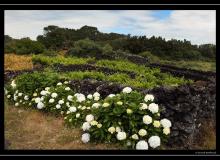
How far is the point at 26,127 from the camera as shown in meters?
10.1

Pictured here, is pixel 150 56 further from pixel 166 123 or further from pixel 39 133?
pixel 166 123

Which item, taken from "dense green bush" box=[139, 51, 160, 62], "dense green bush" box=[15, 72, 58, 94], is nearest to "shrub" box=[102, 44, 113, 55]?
"dense green bush" box=[139, 51, 160, 62]

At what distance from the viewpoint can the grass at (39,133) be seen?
28.8ft

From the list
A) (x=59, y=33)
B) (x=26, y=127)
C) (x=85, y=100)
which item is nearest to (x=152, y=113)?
(x=85, y=100)

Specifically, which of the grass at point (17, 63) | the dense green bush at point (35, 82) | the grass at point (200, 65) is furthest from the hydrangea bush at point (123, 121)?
the grass at point (17, 63)

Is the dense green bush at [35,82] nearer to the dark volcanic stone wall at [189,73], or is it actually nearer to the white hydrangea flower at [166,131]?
the white hydrangea flower at [166,131]

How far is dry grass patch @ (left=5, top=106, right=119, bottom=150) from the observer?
8803 mm

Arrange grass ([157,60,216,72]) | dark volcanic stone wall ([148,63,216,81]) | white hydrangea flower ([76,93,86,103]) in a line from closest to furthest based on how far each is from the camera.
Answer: white hydrangea flower ([76,93,86,103]) < dark volcanic stone wall ([148,63,216,81]) < grass ([157,60,216,72])

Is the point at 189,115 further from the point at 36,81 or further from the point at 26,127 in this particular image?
the point at 36,81

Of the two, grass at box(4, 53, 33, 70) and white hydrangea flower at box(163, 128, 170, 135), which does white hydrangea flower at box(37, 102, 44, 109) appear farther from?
grass at box(4, 53, 33, 70)

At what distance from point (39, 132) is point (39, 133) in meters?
0.07

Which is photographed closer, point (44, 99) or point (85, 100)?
point (85, 100)

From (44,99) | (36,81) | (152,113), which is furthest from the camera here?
(36,81)
